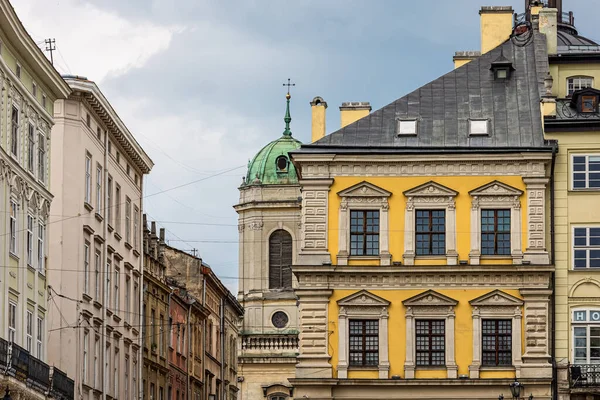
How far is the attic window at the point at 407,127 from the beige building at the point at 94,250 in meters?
11.8

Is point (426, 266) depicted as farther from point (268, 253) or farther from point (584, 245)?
point (268, 253)

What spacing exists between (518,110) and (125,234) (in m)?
18.2

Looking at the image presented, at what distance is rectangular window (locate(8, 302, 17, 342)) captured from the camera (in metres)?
44.6

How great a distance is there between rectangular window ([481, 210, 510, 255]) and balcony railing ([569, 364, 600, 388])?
5.16 metres

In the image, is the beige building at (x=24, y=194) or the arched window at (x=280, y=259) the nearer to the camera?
the beige building at (x=24, y=194)

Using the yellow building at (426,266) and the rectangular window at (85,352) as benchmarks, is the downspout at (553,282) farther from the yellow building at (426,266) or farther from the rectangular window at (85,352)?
the rectangular window at (85,352)

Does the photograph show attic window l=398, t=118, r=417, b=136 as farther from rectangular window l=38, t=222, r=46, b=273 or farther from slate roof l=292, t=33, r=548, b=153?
rectangular window l=38, t=222, r=46, b=273

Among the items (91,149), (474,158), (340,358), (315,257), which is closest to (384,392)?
(340,358)

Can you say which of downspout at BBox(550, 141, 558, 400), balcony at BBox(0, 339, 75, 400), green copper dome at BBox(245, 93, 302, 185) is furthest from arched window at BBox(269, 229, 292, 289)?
balcony at BBox(0, 339, 75, 400)

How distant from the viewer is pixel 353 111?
216ft

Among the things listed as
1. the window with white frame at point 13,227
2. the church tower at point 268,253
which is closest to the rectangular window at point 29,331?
the window with white frame at point 13,227

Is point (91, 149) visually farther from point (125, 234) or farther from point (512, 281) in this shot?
point (512, 281)

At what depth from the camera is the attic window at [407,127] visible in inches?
2395

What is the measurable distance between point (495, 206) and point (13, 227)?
21.0 metres
